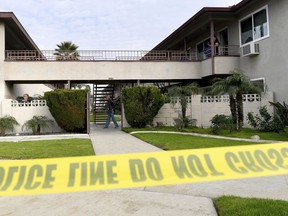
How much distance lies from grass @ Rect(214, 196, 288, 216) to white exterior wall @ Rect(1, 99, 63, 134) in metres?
12.0

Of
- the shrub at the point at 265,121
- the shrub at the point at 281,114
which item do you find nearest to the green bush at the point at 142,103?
the shrub at the point at 265,121

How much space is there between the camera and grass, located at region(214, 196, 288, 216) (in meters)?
3.87

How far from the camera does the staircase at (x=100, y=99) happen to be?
2090 centimetres

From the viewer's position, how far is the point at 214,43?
17109 millimetres

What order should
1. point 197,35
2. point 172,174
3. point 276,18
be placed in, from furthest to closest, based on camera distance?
1. point 197,35
2. point 276,18
3. point 172,174

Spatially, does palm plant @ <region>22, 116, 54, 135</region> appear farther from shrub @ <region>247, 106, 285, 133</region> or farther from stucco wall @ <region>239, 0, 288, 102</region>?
stucco wall @ <region>239, 0, 288, 102</region>

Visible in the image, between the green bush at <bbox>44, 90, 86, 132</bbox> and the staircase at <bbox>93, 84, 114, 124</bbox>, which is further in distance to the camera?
the staircase at <bbox>93, 84, 114, 124</bbox>

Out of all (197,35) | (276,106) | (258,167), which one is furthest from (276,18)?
(258,167)

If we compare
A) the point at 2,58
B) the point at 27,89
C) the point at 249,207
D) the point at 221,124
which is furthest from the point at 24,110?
the point at 249,207

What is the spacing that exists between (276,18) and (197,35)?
7.47 m

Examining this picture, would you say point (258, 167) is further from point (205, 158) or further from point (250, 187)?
point (205, 158)

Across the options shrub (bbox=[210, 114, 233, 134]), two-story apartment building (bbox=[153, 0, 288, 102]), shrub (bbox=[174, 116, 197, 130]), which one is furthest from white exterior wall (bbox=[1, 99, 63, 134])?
two-story apartment building (bbox=[153, 0, 288, 102])

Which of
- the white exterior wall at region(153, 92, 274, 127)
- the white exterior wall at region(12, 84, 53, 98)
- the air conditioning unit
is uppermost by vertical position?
the air conditioning unit

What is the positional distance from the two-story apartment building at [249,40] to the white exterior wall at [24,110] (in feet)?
27.3
